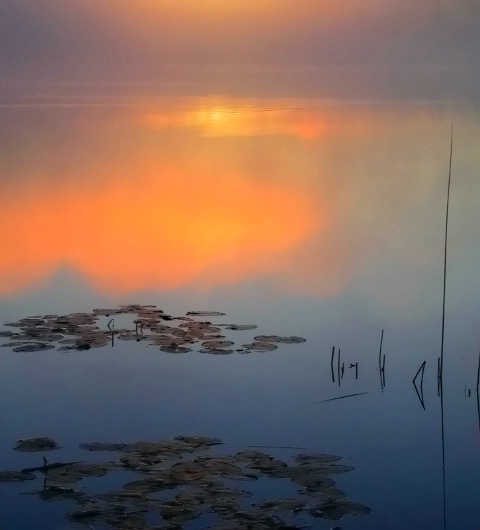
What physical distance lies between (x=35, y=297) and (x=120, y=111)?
24.7 inches

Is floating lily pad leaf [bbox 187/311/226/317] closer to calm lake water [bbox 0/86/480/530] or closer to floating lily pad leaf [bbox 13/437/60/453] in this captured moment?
calm lake water [bbox 0/86/480/530]

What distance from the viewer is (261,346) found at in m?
2.29

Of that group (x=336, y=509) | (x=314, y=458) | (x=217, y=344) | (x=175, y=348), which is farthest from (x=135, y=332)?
(x=336, y=509)

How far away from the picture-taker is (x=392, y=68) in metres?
2.28

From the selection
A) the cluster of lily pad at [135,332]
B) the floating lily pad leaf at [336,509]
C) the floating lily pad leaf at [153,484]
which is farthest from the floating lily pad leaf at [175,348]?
the floating lily pad leaf at [336,509]

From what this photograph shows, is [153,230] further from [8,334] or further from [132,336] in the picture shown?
[8,334]

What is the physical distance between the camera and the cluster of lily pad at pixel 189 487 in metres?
2.13

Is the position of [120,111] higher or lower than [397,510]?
higher

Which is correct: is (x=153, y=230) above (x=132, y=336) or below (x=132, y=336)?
above

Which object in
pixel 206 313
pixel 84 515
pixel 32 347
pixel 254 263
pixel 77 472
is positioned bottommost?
pixel 84 515

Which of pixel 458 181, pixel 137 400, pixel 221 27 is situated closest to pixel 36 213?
pixel 137 400

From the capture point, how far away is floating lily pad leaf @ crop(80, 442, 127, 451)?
2.24 metres

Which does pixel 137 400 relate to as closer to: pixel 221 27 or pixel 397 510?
pixel 397 510

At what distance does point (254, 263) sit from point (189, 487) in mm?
693
